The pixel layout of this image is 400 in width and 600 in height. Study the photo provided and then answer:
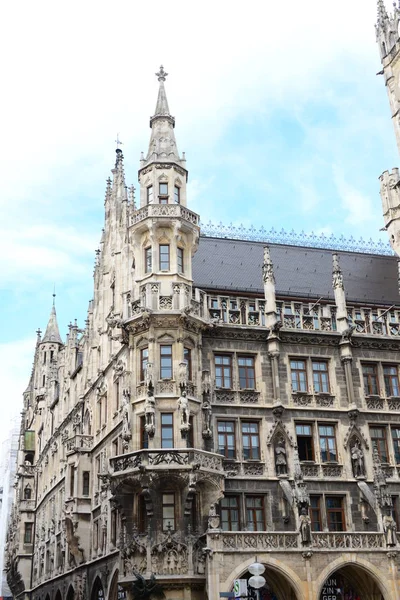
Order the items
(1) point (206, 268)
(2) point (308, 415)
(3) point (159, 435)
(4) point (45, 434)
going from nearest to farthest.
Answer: (3) point (159, 435) < (2) point (308, 415) < (1) point (206, 268) < (4) point (45, 434)

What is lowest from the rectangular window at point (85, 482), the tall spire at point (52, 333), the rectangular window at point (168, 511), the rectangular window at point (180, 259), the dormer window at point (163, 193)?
the rectangular window at point (168, 511)

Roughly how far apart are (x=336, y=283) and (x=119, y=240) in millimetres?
13053

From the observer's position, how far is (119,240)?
147ft

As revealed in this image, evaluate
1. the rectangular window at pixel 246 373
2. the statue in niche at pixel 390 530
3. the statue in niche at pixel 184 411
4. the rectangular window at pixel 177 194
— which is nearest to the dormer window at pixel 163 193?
the rectangular window at pixel 177 194

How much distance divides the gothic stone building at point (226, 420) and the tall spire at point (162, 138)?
0.09 meters

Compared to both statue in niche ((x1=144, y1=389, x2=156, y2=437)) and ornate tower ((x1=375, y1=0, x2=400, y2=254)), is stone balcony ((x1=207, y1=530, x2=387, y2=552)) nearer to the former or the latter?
statue in niche ((x1=144, y1=389, x2=156, y2=437))

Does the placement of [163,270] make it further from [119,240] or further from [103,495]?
[103,495]

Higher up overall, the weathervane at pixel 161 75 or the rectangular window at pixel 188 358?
the weathervane at pixel 161 75

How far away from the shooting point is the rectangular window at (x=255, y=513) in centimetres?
3409

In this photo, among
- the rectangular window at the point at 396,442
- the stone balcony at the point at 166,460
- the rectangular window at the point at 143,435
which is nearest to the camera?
the stone balcony at the point at 166,460

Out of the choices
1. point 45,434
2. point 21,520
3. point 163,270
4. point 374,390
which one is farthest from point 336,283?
point 21,520

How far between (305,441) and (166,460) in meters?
7.51

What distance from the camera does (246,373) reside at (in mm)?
37125

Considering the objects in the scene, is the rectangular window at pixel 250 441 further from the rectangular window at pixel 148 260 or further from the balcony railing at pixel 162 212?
the balcony railing at pixel 162 212
